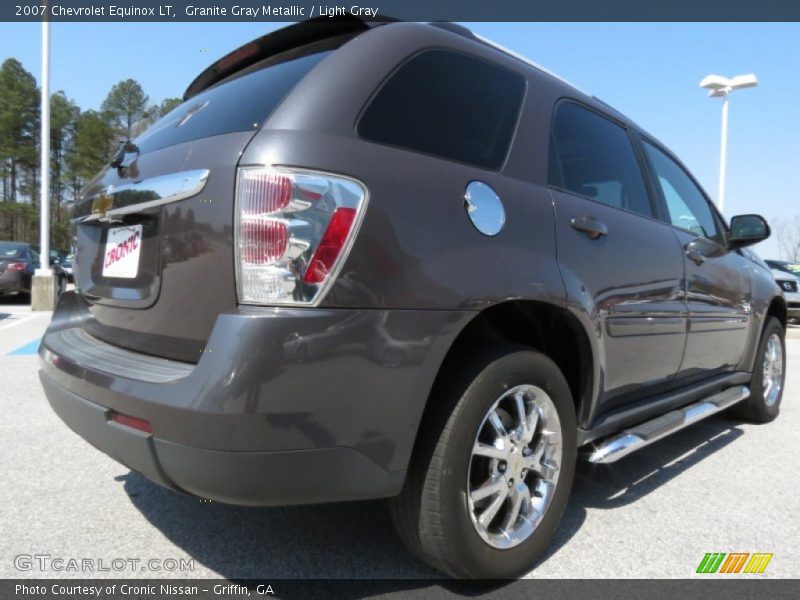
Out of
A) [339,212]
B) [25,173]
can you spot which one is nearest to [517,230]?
[339,212]

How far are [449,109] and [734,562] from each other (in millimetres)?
1966

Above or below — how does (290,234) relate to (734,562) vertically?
above

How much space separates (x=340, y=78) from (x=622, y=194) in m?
1.62

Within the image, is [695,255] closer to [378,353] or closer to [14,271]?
[378,353]

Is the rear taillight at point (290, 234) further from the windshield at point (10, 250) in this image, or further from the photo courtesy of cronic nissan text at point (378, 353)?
the windshield at point (10, 250)

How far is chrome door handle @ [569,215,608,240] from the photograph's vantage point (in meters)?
2.23

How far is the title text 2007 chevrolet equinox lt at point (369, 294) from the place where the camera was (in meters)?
1.48

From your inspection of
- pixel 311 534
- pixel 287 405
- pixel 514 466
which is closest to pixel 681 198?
pixel 514 466

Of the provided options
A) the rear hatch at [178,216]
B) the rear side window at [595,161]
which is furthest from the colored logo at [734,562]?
the rear hatch at [178,216]

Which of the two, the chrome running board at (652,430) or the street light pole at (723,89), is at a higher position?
the street light pole at (723,89)

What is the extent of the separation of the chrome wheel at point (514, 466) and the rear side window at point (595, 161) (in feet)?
2.88

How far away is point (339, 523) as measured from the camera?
240 cm

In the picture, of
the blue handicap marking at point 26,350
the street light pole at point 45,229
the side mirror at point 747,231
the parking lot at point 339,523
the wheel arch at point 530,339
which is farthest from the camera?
the street light pole at point 45,229

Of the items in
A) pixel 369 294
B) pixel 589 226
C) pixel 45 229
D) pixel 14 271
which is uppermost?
pixel 45 229
